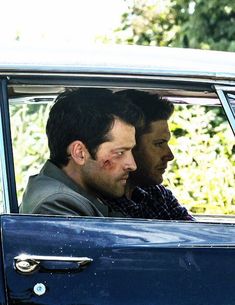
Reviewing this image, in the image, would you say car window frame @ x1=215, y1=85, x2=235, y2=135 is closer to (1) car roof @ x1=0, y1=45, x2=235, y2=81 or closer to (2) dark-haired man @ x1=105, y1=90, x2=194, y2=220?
(1) car roof @ x1=0, y1=45, x2=235, y2=81

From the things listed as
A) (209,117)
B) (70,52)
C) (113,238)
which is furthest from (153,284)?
(209,117)

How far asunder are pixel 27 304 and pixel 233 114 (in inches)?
34.5

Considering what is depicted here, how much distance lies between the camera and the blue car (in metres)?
2.74

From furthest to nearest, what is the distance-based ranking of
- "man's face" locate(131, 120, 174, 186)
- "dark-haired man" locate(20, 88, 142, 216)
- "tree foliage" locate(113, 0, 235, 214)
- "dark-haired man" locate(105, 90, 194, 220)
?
"tree foliage" locate(113, 0, 235, 214) < "man's face" locate(131, 120, 174, 186) < "dark-haired man" locate(105, 90, 194, 220) < "dark-haired man" locate(20, 88, 142, 216)

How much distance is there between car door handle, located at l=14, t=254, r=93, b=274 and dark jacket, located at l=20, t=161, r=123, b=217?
222 mm

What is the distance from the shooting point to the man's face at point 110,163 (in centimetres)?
323

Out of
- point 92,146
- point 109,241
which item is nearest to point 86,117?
point 92,146

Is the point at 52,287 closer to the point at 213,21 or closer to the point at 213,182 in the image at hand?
the point at 213,182

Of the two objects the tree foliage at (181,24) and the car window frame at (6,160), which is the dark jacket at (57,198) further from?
the tree foliage at (181,24)

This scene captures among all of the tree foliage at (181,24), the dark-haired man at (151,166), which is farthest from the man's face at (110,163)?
the tree foliage at (181,24)

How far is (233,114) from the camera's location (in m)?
2.99

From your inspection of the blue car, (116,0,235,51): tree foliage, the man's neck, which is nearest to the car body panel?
the blue car

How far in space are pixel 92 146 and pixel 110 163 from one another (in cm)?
8

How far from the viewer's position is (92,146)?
3.23m
